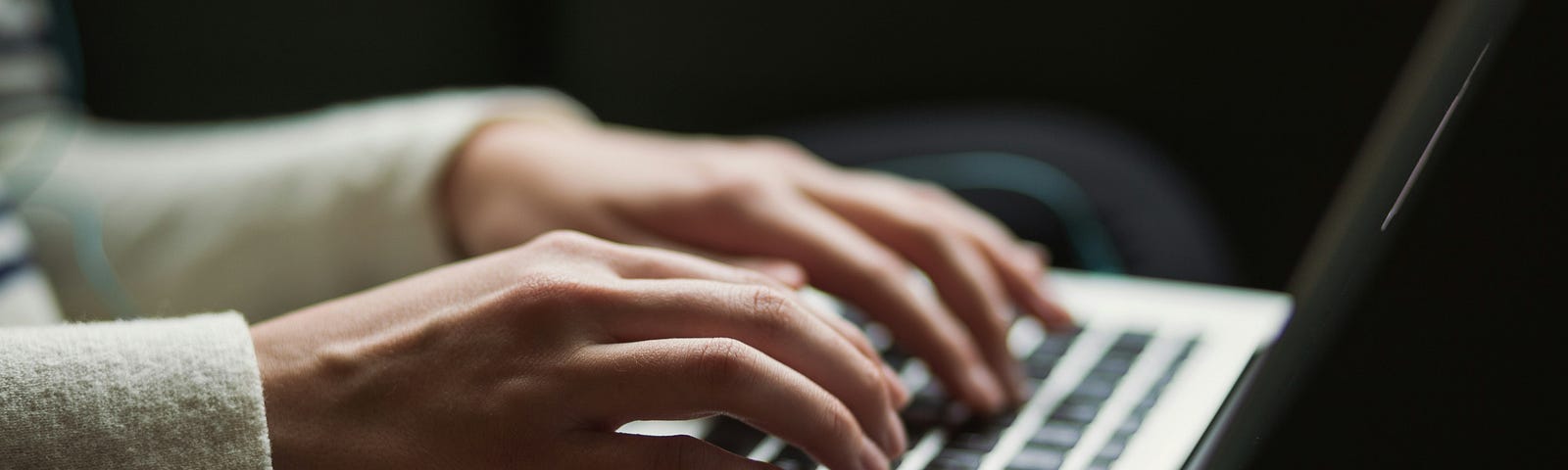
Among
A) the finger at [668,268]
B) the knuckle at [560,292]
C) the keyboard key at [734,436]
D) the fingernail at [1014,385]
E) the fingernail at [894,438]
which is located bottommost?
the keyboard key at [734,436]

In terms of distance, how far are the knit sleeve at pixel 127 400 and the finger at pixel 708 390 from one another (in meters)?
0.10

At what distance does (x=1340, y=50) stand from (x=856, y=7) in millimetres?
634

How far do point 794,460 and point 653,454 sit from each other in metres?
0.10

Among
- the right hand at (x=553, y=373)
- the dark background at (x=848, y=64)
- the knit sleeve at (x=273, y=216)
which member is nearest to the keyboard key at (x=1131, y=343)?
the right hand at (x=553, y=373)

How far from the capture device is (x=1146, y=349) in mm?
565

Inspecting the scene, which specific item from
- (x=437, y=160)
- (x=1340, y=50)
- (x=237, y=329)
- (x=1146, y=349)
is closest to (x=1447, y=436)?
(x=1146, y=349)

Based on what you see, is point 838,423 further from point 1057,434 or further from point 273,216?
point 273,216

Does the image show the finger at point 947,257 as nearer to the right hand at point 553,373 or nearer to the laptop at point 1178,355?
the laptop at point 1178,355

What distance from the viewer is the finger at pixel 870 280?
527 mm

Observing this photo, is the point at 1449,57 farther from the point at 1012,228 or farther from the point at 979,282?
the point at 1012,228

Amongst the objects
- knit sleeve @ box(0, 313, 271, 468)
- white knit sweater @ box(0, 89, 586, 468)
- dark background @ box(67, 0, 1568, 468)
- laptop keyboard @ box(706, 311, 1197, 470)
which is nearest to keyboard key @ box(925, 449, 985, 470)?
laptop keyboard @ box(706, 311, 1197, 470)

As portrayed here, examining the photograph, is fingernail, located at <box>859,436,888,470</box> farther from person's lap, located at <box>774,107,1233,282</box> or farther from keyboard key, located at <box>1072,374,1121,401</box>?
person's lap, located at <box>774,107,1233,282</box>

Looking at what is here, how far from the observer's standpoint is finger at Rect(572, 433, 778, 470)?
36 centimetres

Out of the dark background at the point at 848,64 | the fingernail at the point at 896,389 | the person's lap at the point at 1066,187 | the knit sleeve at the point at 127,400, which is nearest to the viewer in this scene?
the knit sleeve at the point at 127,400
